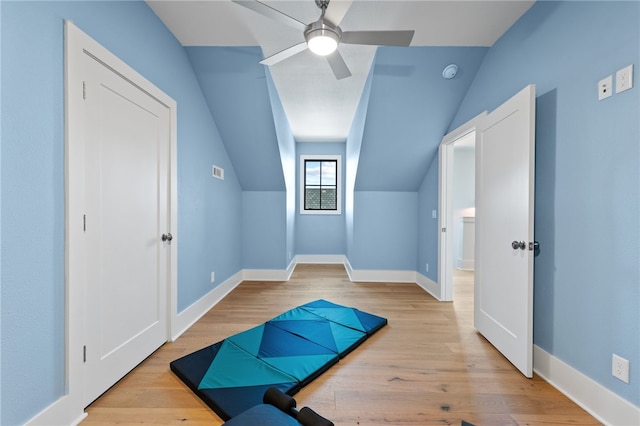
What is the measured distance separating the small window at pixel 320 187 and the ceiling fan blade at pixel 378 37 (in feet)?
13.0

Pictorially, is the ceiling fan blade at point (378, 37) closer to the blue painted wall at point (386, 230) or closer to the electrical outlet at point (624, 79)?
the electrical outlet at point (624, 79)

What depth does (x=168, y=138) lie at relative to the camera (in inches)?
86.2

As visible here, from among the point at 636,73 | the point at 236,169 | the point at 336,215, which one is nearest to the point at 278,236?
the point at 236,169

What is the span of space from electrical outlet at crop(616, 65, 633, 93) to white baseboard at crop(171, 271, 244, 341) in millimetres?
3394

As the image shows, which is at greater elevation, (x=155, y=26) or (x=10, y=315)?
(x=155, y=26)

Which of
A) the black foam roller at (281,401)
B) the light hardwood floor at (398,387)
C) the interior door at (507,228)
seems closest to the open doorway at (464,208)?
the light hardwood floor at (398,387)

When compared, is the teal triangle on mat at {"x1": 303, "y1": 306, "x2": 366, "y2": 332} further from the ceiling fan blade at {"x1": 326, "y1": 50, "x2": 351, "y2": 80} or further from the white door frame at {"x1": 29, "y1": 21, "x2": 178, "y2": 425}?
the ceiling fan blade at {"x1": 326, "y1": 50, "x2": 351, "y2": 80}

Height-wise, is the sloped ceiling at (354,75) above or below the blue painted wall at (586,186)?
above

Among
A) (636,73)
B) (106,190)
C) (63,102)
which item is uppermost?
(636,73)

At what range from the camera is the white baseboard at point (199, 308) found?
231 centimetres

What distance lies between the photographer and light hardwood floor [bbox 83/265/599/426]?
142cm

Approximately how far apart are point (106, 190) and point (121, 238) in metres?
0.33

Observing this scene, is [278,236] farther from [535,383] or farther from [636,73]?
[636,73]

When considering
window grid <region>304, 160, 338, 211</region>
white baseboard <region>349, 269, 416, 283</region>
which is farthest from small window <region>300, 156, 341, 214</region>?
→ white baseboard <region>349, 269, 416, 283</region>
